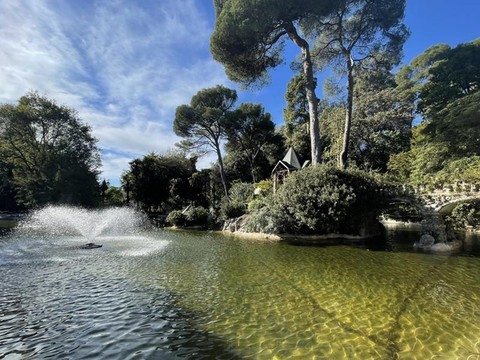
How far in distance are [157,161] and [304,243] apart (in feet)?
83.4

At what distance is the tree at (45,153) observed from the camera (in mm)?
31297

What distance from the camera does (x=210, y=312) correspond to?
5.45m

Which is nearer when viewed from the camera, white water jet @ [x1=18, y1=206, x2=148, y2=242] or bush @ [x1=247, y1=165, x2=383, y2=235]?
bush @ [x1=247, y1=165, x2=383, y2=235]

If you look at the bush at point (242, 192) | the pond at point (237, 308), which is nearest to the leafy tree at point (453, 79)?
the bush at point (242, 192)

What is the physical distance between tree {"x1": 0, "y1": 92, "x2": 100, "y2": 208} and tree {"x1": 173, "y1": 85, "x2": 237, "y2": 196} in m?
11.7

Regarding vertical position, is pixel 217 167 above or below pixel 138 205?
above

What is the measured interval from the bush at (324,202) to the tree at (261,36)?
3124 millimetres

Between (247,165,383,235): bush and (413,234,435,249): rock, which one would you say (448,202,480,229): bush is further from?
(413,234,435,249): rock

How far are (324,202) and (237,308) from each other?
10.3m

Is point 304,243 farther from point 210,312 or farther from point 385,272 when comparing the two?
point 210,312

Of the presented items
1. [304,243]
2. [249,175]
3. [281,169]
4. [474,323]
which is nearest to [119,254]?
[304,243]

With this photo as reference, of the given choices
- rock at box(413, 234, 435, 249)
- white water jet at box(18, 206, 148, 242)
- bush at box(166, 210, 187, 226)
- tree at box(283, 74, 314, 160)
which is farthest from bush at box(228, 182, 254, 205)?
rock at box(413, 234, 435, 249)

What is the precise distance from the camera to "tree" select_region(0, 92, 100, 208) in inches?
1232

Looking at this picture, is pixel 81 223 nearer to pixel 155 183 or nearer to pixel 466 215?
pixel 155 183
